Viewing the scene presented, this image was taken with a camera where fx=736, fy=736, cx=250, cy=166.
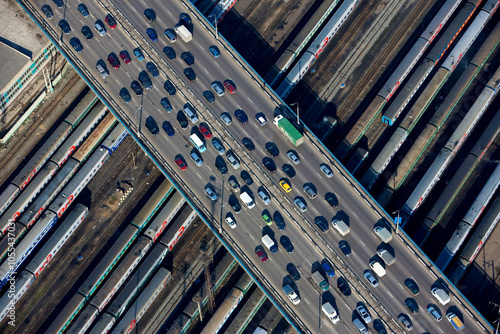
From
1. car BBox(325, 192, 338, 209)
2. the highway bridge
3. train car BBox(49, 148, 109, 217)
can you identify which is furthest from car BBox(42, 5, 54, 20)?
car BBox(325, 192, 338, 209)

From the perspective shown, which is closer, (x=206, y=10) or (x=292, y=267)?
(x=292, y=267)

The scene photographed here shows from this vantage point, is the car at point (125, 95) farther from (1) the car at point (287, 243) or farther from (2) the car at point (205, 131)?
(1) the car at point (287, 243)

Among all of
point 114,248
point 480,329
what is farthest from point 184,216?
point 480,329

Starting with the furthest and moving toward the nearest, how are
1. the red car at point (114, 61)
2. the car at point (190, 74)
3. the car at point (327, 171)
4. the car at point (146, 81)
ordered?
the red car at point (114, 61) < the car at point (190, 74) < the car at point (146, 81) < the car at point (327, 171)

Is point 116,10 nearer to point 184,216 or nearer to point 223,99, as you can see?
point 223,99

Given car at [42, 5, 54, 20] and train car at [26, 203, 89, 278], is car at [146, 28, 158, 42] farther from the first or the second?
train car at [26, 203, 89, 278]

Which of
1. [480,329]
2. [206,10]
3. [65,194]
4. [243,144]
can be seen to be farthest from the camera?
[206,10]

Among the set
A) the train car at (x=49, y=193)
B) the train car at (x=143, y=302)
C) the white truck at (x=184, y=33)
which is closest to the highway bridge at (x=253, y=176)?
the white truck at (x=184, y=33)
